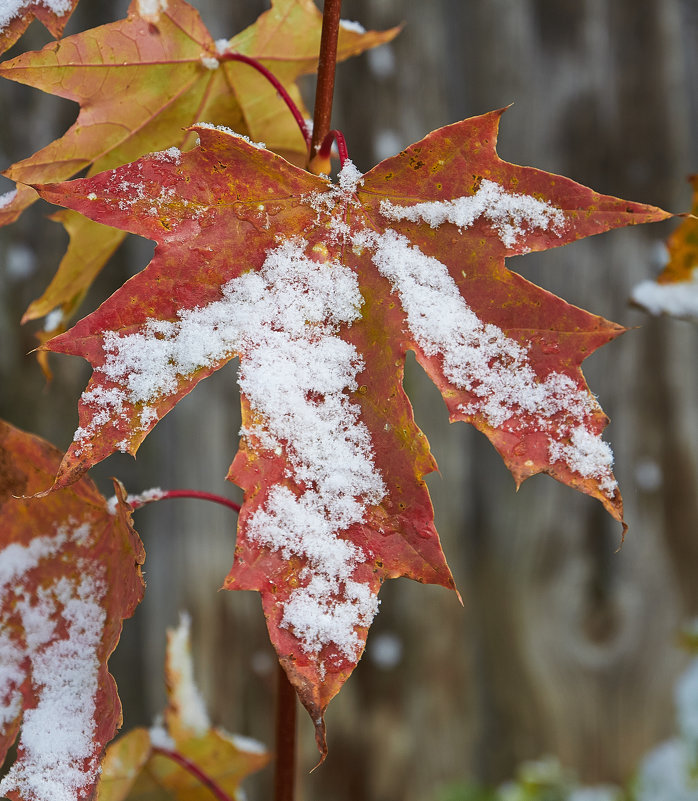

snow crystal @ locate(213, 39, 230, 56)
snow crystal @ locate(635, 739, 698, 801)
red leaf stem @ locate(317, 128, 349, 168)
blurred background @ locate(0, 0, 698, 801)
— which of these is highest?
snow crystal @ locate(213, 39, 230, 56)

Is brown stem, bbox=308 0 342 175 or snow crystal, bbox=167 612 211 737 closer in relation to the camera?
brown stem, bbox=308 0 342 175

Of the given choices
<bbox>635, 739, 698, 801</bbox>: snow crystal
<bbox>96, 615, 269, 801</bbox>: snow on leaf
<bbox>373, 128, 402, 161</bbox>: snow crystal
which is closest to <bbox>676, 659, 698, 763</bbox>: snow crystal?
<bbox>635, 739, 698, 801</bbox>: snow crystal

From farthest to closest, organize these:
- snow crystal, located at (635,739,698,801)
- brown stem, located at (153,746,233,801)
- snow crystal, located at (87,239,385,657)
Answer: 1. snow crystal, located at (635,739,698,801)
2. brown stem, located at (153,746,233,801)
3. snow crystal, located at (87,239,385,657)

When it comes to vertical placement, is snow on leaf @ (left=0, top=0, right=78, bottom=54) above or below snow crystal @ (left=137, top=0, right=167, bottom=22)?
above

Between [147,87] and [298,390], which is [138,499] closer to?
[298,390]

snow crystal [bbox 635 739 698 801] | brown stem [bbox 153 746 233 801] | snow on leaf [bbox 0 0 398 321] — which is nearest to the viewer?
snow on leaf [bbox 0 0 398 321]

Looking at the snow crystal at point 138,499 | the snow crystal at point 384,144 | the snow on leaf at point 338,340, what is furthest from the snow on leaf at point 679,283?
the snow crystal at point 384,144

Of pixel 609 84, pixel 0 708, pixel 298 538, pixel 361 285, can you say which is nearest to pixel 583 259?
pixel 609 84

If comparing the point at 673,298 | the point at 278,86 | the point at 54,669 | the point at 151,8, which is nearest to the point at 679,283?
the point at 673,298

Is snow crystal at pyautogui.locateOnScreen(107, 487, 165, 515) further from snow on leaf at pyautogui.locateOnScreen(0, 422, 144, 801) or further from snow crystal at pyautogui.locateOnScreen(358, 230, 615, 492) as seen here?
snow crystal at pyautogui.locateOnScreen(358, 230, 615, 492)
